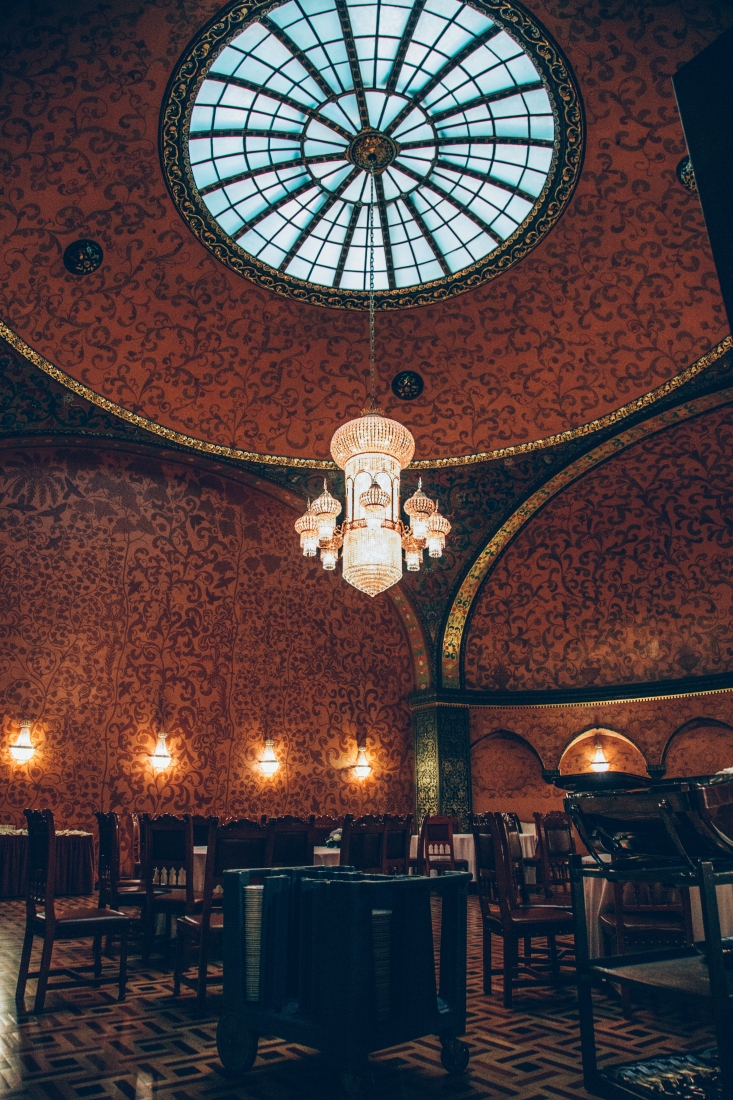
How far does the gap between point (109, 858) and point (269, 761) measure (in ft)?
17.5

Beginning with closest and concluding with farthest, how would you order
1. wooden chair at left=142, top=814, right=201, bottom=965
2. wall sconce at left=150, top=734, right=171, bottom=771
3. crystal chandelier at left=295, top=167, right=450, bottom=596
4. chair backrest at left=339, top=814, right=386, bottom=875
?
chair backrest at left=339, top=814, right=386, bottom=875 < wooden chair at left=142, top=814, right=201, bottom=965 < crystal chandelier at left=295, top=167, right=450, bottom=596 < wall sconce at left=150, top=734, right=171, bottom=771

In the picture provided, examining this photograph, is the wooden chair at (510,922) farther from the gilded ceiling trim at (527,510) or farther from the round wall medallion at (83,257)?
the round wall medallion at (83,257)

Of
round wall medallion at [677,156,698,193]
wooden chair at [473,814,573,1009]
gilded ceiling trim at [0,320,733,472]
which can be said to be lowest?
wooden chair at [473,814,573,1009]

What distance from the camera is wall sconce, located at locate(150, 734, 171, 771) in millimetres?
9734

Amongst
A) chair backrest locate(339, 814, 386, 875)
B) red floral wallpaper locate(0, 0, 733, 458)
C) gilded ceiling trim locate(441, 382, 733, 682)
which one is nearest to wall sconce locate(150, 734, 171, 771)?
red floral wallpaper locate(0, 0, 733, 458)

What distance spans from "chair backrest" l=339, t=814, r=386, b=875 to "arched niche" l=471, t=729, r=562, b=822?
292 inches

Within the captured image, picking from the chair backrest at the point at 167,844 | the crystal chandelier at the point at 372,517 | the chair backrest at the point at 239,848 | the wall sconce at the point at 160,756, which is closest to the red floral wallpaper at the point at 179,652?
the wall sconce at the point at 160,756

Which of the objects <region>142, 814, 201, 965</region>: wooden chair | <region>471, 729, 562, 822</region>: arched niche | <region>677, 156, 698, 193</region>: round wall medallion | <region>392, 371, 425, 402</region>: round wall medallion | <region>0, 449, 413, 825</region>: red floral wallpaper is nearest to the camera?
<region>142, 814, 201, 965</region>: wooden chair

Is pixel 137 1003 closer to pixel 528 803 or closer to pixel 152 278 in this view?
pixel 152 278

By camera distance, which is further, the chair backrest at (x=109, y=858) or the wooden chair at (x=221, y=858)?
the chair backrest at (x=109, y=858)

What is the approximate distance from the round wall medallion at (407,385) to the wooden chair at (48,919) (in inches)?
290

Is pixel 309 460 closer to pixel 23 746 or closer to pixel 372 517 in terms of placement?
pixel 372 517

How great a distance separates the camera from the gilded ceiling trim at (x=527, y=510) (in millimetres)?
9398

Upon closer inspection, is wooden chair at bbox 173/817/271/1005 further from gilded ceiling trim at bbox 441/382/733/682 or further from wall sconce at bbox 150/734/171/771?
gilded ceiling trim at bbox 441/382/733/682
